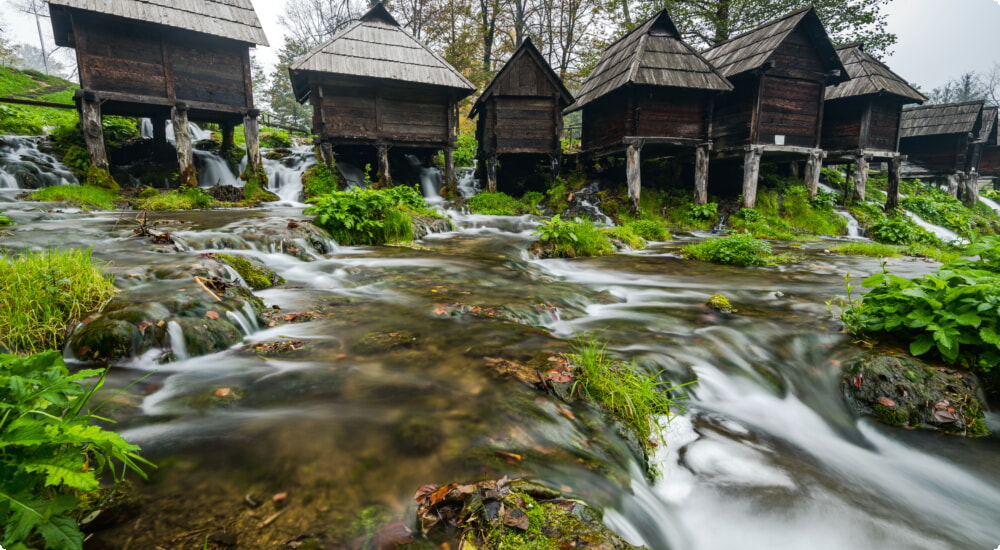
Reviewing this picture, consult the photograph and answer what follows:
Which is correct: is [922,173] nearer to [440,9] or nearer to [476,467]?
[440,9]

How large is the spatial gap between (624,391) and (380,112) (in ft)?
49.5

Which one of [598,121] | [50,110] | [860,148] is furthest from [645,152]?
[50,110]

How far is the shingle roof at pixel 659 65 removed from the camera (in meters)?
13.9

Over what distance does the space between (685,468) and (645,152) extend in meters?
16.9

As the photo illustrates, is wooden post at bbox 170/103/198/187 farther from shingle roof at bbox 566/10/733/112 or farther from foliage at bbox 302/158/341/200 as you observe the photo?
shingle roof at bbox 566/10/733/112

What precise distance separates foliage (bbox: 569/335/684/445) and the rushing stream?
156 millimetres

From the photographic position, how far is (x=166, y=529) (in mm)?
1486

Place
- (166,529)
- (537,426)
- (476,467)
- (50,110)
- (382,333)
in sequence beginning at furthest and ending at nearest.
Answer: (50,110), (382,333), (537,426), (476,467), (166,529)

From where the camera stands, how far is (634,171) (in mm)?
14836

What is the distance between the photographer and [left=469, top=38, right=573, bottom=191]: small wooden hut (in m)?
16.8

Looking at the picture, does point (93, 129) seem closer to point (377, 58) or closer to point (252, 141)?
point (252, 141)

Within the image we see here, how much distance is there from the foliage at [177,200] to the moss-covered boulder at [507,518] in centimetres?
1268

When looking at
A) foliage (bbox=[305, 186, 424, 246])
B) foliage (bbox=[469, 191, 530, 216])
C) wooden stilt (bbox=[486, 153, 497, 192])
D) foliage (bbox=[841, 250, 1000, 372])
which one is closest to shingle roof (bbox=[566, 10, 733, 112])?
wooden stilt (bbox=[486, 153, 497, 192])

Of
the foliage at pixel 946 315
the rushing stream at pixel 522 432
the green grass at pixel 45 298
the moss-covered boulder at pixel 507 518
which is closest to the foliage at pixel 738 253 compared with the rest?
the rushing stream at pixel 522 432
